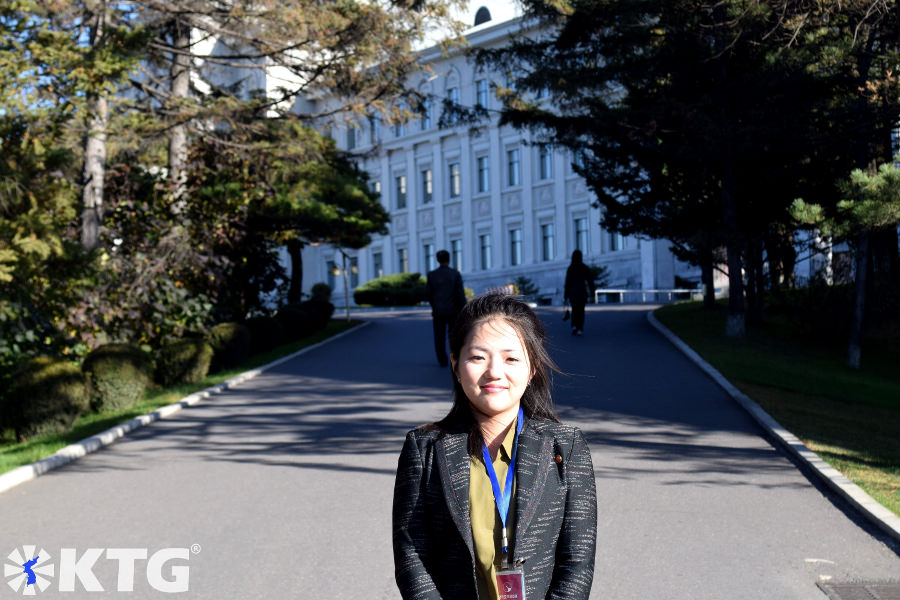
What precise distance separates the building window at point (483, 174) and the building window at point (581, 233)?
8.19m

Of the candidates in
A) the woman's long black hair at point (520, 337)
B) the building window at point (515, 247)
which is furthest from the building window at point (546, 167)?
the woman's long black hair at point (520, 337)

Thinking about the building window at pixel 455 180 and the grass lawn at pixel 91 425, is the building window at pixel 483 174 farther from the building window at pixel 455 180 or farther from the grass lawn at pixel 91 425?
the grass lawn at pixel 91 425

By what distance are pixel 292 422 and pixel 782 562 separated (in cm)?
787

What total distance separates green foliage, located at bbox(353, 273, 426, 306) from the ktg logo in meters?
48.6

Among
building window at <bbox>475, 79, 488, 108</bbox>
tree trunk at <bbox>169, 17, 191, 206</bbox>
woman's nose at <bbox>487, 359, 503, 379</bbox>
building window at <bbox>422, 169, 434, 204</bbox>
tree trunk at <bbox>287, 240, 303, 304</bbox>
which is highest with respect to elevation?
building window at <bbox>475, 79, 488, 108</bbox>

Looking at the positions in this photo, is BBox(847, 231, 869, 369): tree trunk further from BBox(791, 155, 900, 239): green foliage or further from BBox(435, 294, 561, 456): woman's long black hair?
BBox(435, 294, 561, 456): woman's long black hair

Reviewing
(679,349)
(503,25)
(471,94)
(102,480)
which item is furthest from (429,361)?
(471,94)

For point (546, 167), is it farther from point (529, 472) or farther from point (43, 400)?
point (529, 472)

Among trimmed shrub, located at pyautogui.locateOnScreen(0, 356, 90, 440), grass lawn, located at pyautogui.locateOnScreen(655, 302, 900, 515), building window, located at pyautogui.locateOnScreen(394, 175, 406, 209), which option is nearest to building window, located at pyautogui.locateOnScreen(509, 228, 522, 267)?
building window, located at pyautogui.locateOnScreen(394, 175, 406, 209)

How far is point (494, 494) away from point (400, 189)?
73.9 meters

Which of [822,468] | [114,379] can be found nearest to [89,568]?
[822,468]

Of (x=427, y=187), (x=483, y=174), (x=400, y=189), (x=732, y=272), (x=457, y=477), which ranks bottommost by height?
(x=457, y=477)

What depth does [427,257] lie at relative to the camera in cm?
7288

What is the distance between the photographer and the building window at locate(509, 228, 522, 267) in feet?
220
